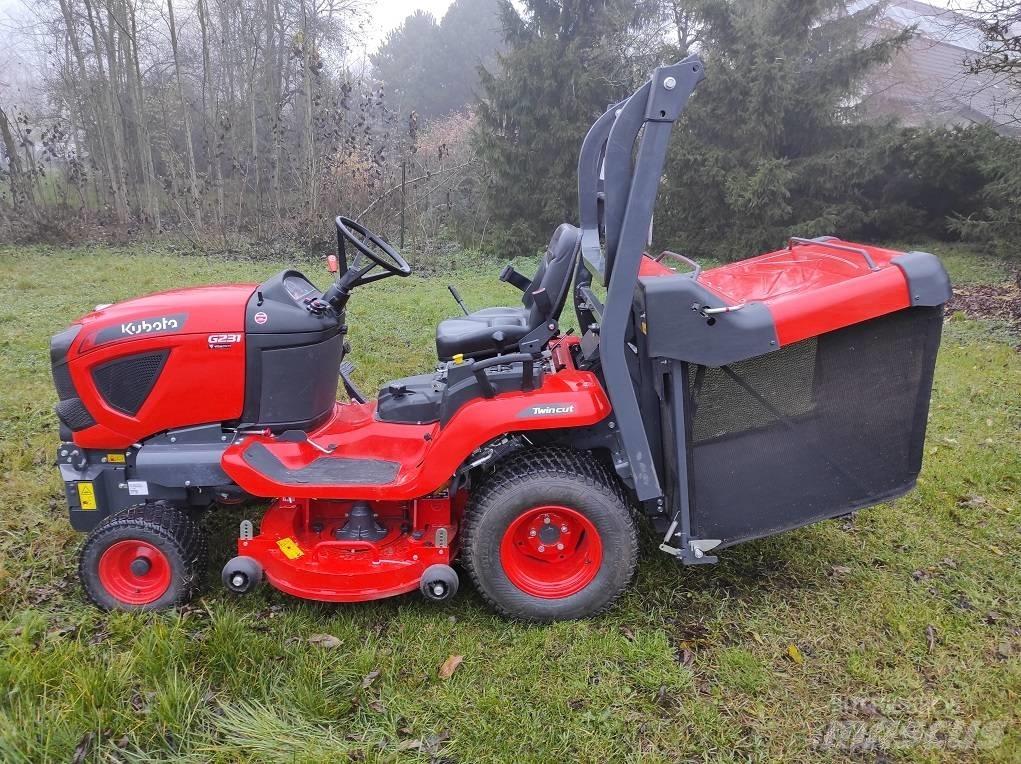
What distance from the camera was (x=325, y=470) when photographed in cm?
275

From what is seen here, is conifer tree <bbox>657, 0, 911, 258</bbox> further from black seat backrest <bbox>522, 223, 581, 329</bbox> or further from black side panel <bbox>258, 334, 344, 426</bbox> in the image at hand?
black side panel <bbox>258, 334, 344, 426</bbox>

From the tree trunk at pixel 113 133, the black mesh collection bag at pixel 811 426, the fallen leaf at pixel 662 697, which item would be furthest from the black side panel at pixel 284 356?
the tree trunk at pixel 113 133

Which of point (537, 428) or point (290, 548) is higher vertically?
point (537, 428)

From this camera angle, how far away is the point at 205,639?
2453mm

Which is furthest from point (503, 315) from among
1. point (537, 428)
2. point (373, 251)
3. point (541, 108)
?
point (541, 108)

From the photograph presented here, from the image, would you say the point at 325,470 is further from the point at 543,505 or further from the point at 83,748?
the point at 83,748

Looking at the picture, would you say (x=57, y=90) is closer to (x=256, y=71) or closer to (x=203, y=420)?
(x=256, y=71)

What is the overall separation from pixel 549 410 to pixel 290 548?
118 centimetres

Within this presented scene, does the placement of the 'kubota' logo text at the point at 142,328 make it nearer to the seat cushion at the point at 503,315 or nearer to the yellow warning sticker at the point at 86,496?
the yellow warning sticker at the point at 86,496

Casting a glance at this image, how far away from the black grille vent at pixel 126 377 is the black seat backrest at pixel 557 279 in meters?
1.65

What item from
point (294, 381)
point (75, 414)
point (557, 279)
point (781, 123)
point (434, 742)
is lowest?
point (434, 742)

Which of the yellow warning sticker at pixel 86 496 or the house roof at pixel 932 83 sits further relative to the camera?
the house roof at pixel 932 83

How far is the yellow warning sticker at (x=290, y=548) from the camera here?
271cm

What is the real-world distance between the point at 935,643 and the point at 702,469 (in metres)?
1.12
